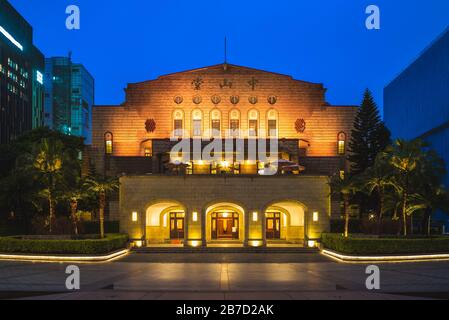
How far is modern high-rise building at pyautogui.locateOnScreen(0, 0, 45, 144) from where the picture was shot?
79188 mm

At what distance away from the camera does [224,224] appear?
39.8 m

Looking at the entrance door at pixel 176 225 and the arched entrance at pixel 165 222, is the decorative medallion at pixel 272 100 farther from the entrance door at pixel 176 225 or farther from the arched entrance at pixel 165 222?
the entrance door at pixel 176 225

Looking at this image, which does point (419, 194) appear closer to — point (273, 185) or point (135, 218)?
point (273, 185)

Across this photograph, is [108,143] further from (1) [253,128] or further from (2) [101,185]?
(2) [101,185]

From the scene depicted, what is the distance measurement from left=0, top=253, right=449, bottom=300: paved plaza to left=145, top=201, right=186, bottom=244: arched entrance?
879cm

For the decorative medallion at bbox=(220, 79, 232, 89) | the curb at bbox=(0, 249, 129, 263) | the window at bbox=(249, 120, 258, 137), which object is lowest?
the curb at bbox=(0, 249, 129, 263)

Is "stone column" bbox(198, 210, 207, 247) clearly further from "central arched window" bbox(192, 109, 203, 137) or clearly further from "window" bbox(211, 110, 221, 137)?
Result: "window" bbox(211, 110, 221, 137)

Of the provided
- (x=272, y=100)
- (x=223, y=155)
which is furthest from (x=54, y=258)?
(x=272, y=100)

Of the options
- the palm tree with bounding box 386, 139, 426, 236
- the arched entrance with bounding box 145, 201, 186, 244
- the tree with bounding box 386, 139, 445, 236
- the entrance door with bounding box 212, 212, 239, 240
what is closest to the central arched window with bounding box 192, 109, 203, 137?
the arched entrance with bounding box 145, 201, 186, 244

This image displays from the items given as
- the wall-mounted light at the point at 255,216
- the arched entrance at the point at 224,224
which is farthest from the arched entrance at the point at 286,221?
the arched entrance at the point at 224,224

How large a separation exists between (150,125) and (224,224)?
1301cm

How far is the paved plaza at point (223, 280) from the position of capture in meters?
16.1

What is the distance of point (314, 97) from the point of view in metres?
45.9
